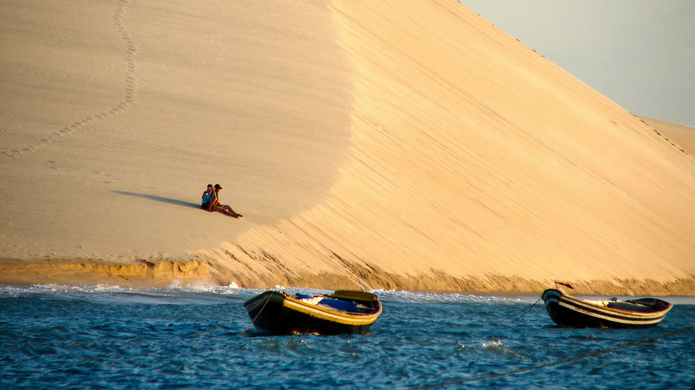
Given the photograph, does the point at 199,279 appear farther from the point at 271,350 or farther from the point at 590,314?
the point at 590,314

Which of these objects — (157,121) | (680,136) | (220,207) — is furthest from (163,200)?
(680,136)

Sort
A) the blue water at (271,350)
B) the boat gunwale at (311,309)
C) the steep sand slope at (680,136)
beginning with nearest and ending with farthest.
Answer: the blue water at (271,350) < the boat gunwale at (311,309) < the steep sand slope at (680,136)

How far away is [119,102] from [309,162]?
5.27 metres

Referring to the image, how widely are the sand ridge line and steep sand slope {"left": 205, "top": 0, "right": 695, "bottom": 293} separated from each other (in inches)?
220

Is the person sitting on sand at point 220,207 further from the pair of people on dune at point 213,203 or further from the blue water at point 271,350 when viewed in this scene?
the blue water at point 271,350

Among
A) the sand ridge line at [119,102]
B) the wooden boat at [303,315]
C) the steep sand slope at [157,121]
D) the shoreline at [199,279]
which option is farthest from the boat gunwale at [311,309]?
the sand ridge line at [119,102]

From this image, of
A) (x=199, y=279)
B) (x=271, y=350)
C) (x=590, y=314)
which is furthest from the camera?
(x=199, y=279)

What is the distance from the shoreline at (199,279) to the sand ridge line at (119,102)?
4526 millimetres

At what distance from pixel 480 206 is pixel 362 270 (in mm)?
5629

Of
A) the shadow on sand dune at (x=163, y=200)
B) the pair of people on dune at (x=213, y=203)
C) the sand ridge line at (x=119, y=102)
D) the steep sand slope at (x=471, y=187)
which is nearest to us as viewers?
the pair of people on dune at (x=213, y=203)

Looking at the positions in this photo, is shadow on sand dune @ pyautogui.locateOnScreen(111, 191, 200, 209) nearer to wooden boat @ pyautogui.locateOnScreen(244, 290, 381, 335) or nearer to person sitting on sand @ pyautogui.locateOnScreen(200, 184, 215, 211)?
person sitting on sand @ pyautogui.locateOnScreen(200, 184, 215, 211)

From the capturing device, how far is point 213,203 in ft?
50.3

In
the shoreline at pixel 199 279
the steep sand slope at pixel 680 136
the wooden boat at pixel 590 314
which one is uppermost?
the steep sand slope at pixel 680 136

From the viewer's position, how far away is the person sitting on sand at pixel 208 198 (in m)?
15.3
